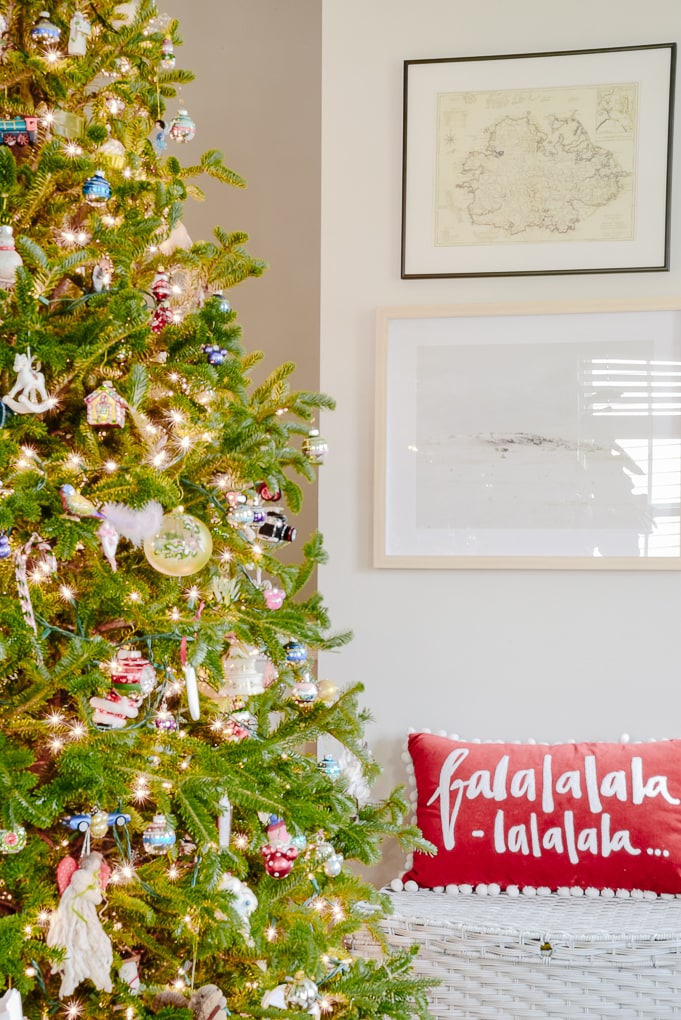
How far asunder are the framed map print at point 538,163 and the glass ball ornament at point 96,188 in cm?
102

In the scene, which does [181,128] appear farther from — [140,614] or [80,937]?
[80,937]

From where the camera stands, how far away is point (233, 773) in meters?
1.09

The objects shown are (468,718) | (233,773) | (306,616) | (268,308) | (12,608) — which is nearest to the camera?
(12,608)

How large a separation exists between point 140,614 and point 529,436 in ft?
3.72

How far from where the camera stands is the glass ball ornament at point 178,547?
3.39ft

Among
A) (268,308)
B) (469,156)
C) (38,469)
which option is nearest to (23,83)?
(38,469)

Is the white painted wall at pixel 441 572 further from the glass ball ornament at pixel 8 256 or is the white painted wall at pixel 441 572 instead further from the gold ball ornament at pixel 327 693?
the glass ball ornament at pixel 8 256

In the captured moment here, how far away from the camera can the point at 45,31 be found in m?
1.10

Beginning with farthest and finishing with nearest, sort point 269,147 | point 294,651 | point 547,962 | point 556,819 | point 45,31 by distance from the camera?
point 269,147, point 556,819, point 547,962, point 294,651, point 45,31

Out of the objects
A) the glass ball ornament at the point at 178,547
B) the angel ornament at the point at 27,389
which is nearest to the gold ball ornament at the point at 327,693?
the glass ball ornament at the point at 178,547

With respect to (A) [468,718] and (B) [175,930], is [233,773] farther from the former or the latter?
(A) [468,718]

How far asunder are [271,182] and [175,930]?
197 centimetres

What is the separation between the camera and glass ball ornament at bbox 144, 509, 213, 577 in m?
1.03

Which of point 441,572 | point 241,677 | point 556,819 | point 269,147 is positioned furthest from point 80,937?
point 269,147
